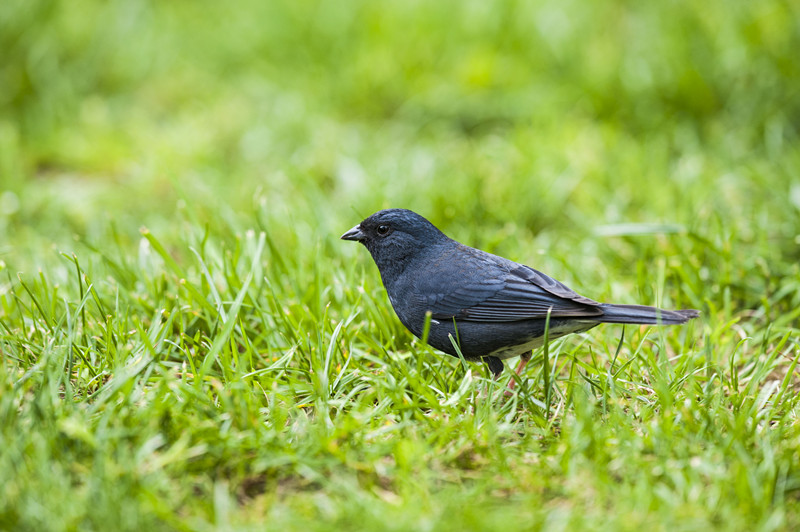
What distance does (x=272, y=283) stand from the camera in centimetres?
380

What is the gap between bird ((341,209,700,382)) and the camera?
2945 millimetres

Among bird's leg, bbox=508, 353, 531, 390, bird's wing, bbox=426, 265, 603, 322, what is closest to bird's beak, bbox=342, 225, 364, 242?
bird's wing, bbox=426, 265, 603, 322

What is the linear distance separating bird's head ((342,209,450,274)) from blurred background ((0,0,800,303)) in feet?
2.56

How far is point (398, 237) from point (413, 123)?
318 cm

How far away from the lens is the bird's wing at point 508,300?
3.00 meters

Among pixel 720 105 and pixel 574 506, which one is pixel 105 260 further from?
pixel 720 105

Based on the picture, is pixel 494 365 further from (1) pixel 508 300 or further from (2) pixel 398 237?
(2) pixel 398 237

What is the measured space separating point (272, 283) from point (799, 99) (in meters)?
4.65

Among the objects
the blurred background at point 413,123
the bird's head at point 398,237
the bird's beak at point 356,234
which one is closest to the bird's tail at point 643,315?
the bird's head at point 398,237

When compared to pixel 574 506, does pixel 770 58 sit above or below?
above

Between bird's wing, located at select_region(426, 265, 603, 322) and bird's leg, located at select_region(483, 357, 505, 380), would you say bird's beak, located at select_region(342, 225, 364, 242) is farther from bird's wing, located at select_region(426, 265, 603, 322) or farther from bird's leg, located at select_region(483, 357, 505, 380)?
bird's leg, located at select_region(483, 357, 505, 380)

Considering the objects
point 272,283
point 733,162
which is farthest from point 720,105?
point 272,283

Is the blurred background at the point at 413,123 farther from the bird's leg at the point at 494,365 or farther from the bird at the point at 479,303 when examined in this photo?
the bird's leg at the point at 494,365

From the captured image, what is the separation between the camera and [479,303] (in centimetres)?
310
